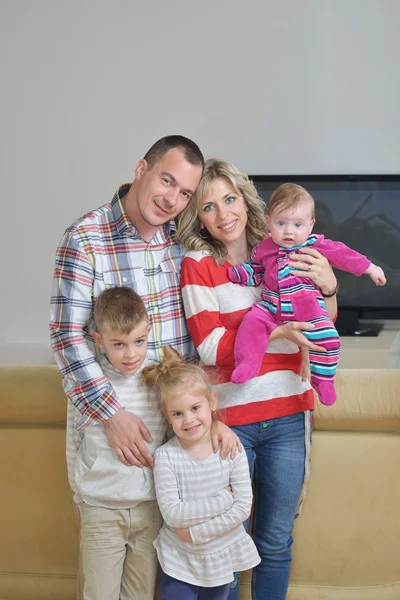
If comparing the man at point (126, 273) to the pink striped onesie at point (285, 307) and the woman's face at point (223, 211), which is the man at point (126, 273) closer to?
the woman's face at point (223, 211)

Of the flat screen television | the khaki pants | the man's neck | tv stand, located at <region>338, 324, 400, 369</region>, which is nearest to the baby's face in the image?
the man's neck

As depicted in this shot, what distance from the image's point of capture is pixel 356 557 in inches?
79.5

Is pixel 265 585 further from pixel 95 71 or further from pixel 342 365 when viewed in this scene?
pixel 95 71

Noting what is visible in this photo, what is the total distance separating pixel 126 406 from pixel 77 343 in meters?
0.20

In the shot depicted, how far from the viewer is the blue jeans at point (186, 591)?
68.0 inches

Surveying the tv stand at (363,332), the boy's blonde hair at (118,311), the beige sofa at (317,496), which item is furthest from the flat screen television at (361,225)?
the boy's blonde hair at (118,311)

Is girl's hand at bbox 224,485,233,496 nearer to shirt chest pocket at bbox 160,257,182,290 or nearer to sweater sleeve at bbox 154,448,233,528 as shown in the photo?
sweater sleeve at bbox 154,448,233,528

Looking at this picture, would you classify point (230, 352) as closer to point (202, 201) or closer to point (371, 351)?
point (202, 201)

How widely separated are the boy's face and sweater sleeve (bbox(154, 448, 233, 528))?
0.23 m

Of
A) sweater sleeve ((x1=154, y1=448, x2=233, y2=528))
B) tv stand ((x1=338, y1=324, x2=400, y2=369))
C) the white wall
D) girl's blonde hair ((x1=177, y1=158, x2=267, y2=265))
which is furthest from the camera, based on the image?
the white wall

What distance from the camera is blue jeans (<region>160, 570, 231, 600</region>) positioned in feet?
5.67

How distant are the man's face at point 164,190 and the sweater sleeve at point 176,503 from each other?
→ 0.60 metres

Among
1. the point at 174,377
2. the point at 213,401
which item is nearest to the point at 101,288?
the point at 174,377

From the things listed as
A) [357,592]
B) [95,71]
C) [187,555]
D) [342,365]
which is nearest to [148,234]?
[187,555]
